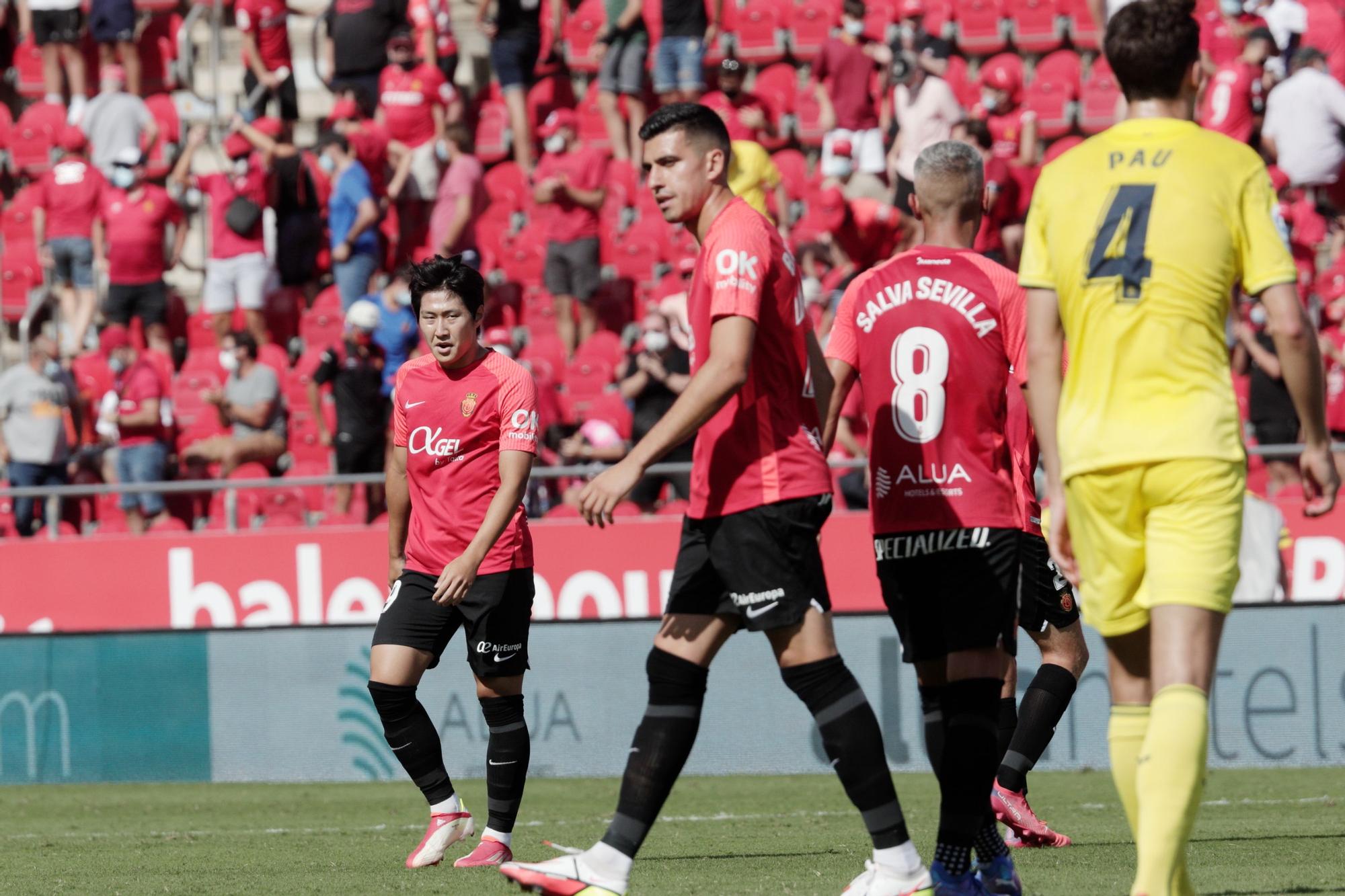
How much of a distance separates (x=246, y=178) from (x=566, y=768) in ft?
24.4

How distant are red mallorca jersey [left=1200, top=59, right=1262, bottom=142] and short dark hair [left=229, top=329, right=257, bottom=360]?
8001 millimetres

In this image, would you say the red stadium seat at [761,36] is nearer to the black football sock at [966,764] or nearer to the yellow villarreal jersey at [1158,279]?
the black football sock at [966,764]

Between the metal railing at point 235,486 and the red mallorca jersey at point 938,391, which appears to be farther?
the metal railing at point 235,486

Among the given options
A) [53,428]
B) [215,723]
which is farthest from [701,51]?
[215,723]

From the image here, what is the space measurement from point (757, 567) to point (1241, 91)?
37.1 feet

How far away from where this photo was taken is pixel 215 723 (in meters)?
12.8

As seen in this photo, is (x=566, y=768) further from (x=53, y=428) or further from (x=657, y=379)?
(x=53, y=428)

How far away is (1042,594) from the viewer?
23.9ft

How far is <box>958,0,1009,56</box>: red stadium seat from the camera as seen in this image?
17953 millimetres

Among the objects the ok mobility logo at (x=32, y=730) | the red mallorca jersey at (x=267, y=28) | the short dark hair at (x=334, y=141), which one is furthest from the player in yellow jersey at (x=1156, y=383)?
the red mallorca jersey at (x=267, y=28)

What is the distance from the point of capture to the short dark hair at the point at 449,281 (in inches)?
290

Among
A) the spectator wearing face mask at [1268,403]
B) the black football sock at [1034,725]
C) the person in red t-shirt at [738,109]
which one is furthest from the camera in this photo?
the person in red t-shirt at [738,109]

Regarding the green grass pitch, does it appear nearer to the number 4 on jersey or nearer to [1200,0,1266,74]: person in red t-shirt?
the number 4 on jersey

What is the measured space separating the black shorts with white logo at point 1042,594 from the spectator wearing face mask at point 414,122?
11306 millimetres
